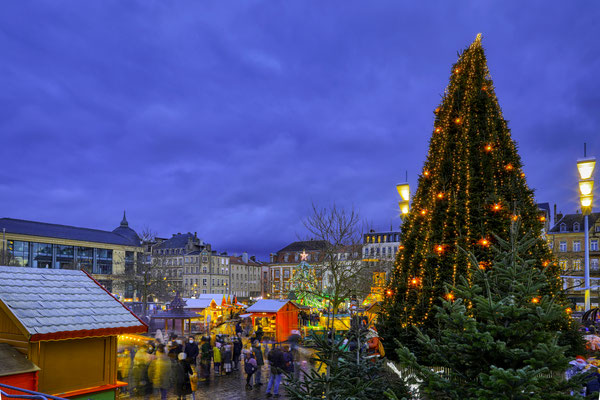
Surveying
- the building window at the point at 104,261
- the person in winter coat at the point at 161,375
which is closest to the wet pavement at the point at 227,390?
the person in winter coat at the point at 161,375

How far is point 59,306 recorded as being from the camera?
760 centimetres

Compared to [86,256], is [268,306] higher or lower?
lower

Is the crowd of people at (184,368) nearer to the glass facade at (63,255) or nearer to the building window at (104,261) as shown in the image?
the glass facade at (63,255)

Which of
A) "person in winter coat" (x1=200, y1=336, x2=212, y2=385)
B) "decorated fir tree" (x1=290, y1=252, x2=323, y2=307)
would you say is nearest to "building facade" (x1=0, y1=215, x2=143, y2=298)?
"decorated fir tree" (x1=290, y1=252, x2=323, y2=307)

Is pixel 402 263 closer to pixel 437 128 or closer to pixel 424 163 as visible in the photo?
pixel 424 163

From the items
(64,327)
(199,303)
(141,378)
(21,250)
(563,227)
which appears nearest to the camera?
(64,327)

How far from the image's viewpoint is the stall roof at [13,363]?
6.32 meters

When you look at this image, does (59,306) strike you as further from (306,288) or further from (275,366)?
(306,288)

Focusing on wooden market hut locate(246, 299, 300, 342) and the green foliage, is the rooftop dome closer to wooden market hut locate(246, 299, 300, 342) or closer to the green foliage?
wooden market hut locate(246, 299, 300, 342)

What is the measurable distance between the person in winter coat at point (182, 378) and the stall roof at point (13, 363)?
641 cm

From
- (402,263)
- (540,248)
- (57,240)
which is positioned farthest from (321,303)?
(57,240)

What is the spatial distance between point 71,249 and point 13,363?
7643 cm

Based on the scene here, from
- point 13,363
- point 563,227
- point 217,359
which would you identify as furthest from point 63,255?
point 563,227

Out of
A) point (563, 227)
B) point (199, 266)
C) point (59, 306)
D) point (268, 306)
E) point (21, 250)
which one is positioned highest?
point (563, 227)
